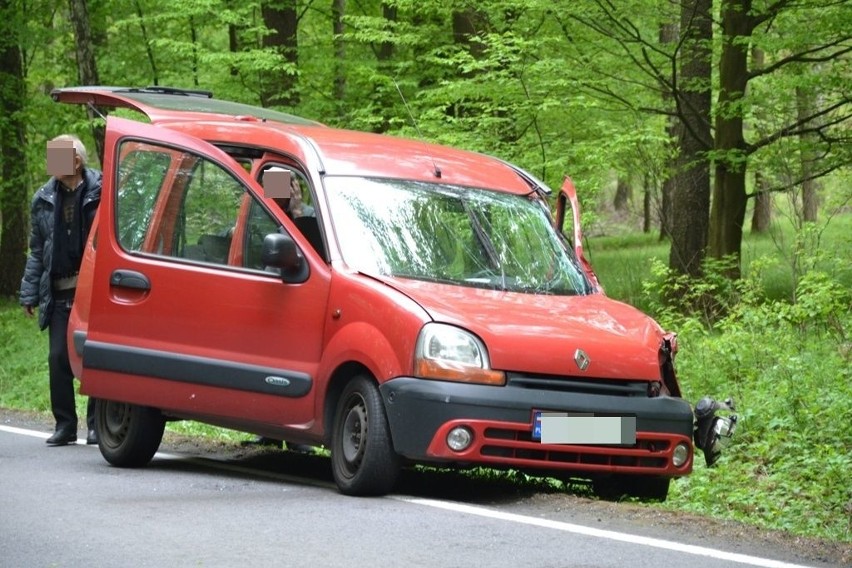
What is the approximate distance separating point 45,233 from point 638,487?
5010 mm

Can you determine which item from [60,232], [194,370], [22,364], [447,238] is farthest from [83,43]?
[447,238]

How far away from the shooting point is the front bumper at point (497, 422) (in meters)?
7.22

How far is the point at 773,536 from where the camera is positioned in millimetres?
6586

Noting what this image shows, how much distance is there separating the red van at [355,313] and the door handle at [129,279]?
1 centimetres

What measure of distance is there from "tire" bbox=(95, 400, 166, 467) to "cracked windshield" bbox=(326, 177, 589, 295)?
6.59 ft

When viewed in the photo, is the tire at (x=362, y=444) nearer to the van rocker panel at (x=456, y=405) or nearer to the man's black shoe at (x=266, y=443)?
the van rocker panel at (x=456, y=405)

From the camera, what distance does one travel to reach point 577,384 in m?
7.46

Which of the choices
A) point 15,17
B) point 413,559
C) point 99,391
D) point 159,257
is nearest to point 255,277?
point 159,257

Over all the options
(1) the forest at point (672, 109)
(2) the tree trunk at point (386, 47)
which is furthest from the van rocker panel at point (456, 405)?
(2) the tree trunk at point (386, 47)

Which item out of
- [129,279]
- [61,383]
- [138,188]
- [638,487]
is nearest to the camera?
[638,487]

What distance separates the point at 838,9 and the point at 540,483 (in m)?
9.45

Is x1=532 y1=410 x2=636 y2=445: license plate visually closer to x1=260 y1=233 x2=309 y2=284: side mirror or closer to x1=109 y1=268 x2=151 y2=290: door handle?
x1=260 y1=233 x2=309 y2=284: side mirror

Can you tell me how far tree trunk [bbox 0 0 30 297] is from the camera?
26.8 meters

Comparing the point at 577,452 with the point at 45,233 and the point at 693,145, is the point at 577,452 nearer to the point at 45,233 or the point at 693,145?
the point at 45,233
